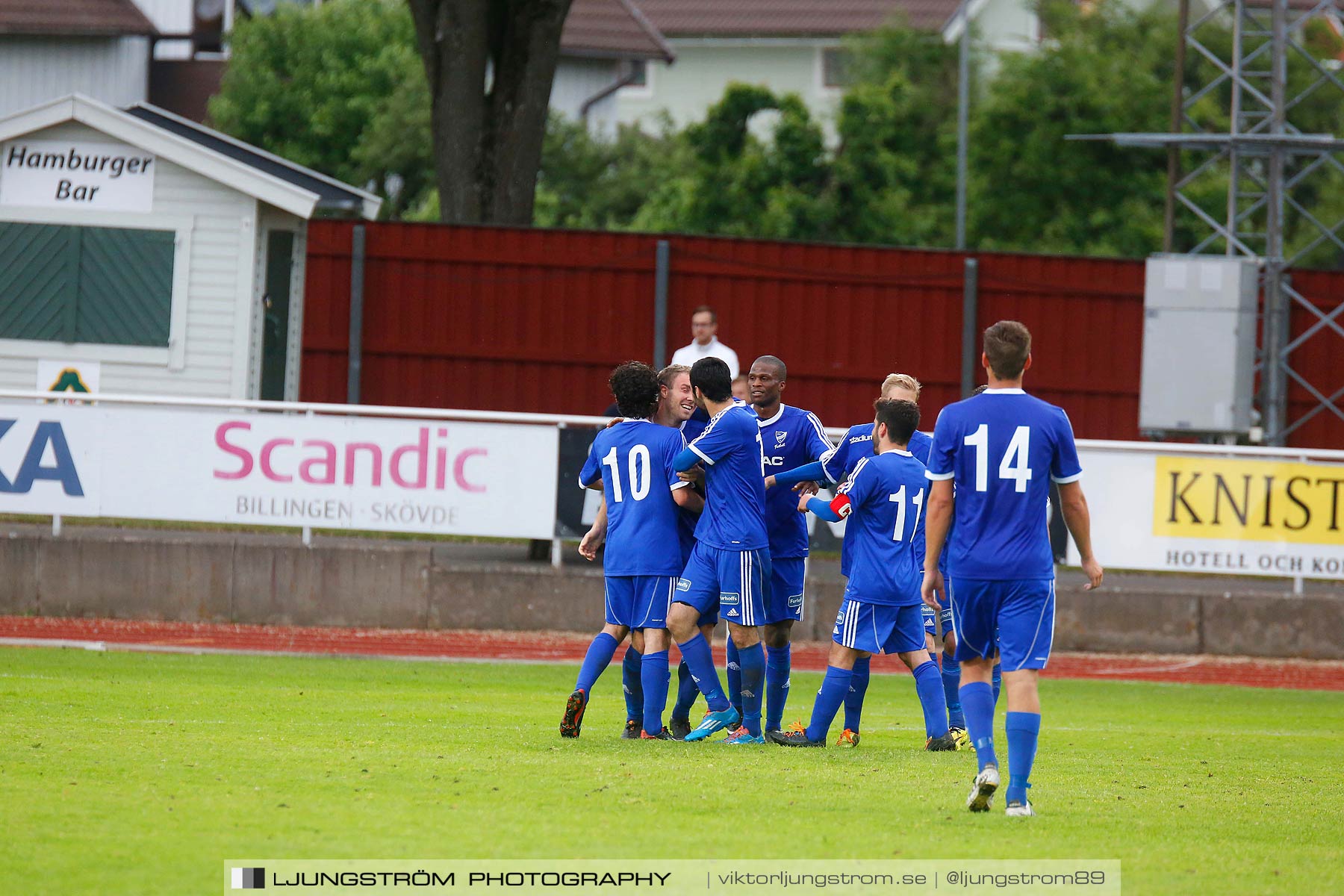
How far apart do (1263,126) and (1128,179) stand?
19.8 m

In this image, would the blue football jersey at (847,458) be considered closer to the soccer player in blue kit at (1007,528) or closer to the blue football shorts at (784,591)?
the blue football shorts at (784,591)

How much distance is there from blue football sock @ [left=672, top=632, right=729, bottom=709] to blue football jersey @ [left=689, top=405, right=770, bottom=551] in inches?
21.1

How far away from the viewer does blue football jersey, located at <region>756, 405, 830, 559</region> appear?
9.66 meters

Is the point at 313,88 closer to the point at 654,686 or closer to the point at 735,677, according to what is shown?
the point at 735,677

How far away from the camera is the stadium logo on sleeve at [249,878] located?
547 centimetres

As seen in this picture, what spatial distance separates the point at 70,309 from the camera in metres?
20.0

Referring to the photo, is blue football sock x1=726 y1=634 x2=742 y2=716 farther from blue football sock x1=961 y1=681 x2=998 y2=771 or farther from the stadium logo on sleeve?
the stadium logo on sleeve

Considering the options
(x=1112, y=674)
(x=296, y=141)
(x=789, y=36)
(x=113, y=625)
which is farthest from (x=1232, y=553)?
(x=789, y=36)

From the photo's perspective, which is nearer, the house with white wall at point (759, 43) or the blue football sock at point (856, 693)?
the blue football sock at point (856, 693)

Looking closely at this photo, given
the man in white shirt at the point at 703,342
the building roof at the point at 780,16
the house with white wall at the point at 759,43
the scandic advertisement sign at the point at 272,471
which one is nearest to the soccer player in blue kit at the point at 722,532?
the man in white shirt at the point at 703,342

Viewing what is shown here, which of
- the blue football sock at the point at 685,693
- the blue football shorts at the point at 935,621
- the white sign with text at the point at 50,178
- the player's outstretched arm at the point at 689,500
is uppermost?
the white sign with text at the point at 50,178

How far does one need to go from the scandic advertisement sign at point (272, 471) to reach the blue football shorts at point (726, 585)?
21.7 ft

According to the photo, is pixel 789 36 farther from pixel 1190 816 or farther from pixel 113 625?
pixel 1190 816

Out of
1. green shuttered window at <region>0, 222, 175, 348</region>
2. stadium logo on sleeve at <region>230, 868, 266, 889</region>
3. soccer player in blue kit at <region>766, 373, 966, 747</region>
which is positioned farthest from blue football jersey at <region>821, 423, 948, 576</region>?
green shuttered window at <region>0, 222, 175, 348</region>
